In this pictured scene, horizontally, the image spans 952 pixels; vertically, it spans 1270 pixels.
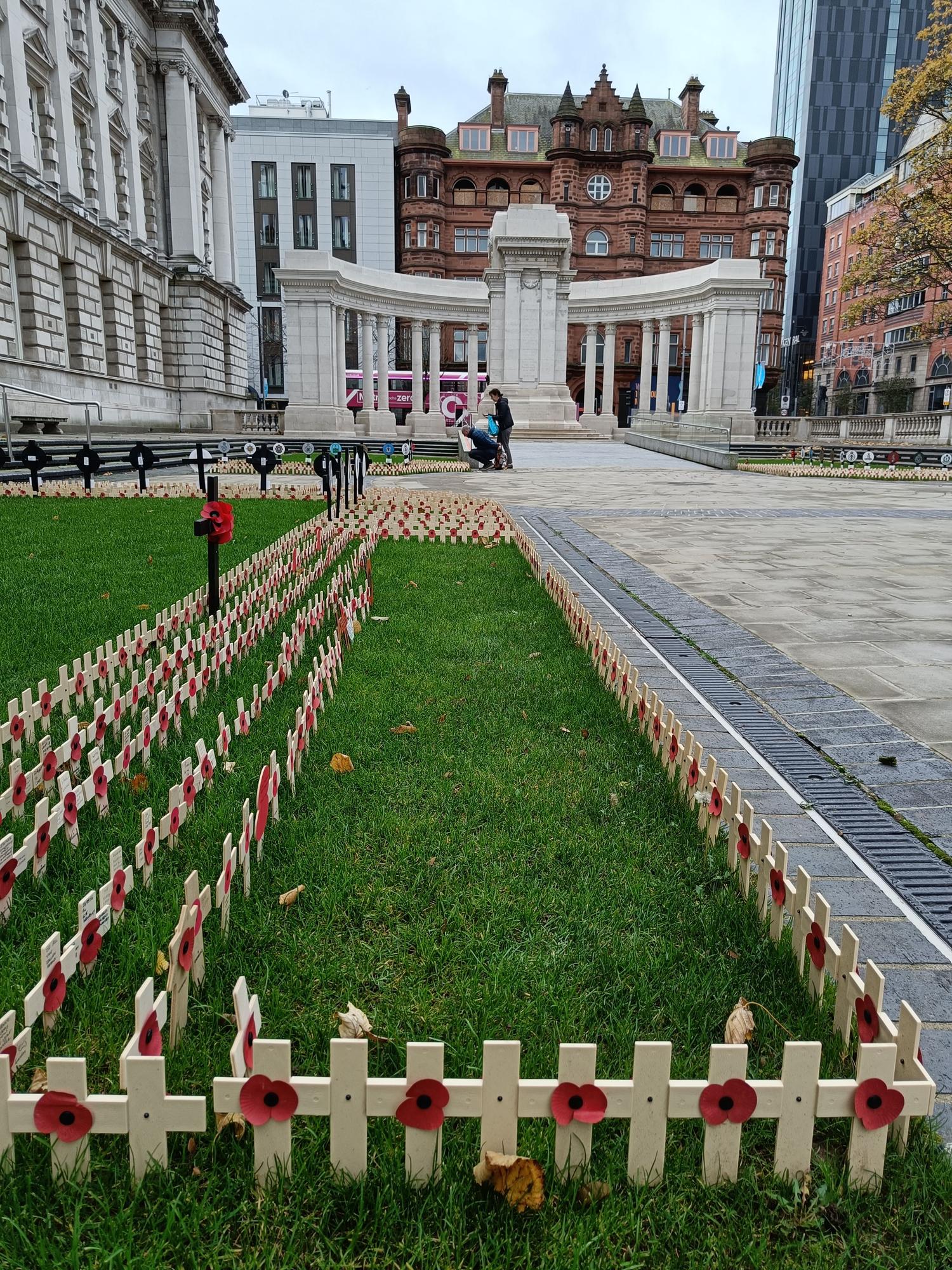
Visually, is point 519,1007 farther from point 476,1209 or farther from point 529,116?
point 529,116

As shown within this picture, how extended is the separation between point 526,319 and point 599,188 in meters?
34.3

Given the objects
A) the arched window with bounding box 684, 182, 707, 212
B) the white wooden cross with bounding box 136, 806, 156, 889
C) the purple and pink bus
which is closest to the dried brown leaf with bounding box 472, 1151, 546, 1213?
the white wooden cross with bounding box 136, 806, 156, 889

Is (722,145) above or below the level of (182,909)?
above

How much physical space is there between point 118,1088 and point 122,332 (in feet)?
133

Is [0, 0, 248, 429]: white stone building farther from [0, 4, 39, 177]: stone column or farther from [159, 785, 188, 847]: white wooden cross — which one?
[159, 785, 188, 847]: white wooden cross

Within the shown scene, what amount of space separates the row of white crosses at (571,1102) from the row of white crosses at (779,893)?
0.12m

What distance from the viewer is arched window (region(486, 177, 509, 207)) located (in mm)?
68875

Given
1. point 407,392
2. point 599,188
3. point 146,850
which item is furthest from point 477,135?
point 146,850

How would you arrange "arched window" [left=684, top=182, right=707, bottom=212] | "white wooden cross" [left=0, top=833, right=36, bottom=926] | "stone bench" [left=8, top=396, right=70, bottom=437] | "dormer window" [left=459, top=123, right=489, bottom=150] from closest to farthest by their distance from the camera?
"white wooden cross" [left=0, top=833, right=36, bottom=926], "stone bench" [left=8, top=396, right=70, bottom=437], "dormer window" [left=459, top=123, right=489, bottom=150], "arched window" [left=684, top=182, right=707, bottom=212]

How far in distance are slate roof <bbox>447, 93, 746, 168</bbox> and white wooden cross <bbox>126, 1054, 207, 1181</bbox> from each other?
7575cm

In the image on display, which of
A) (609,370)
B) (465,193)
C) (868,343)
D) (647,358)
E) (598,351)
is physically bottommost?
(609,370)

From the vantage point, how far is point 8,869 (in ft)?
9.11

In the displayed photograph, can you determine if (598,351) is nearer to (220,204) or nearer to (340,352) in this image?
(220,204)

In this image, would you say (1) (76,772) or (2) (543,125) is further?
(2) (543,125)
